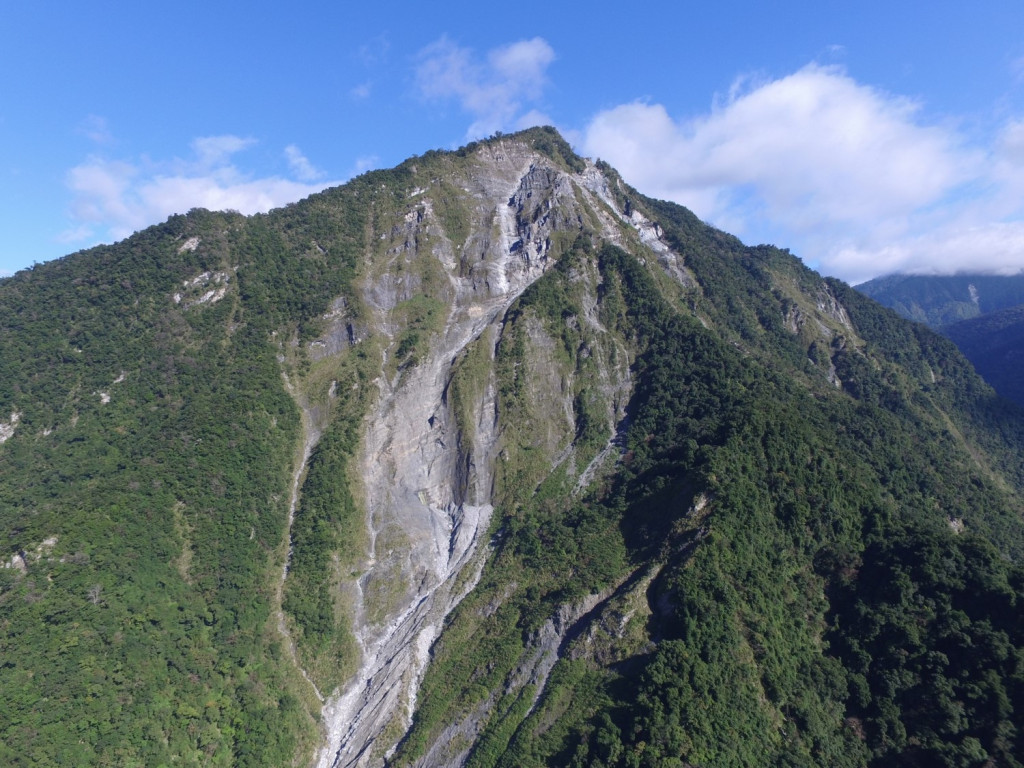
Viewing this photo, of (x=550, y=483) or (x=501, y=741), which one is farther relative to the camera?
(x=550, y=483)

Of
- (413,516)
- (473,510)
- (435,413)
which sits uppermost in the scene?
(435,413)

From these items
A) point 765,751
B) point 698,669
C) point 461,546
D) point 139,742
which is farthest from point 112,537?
point 765,751

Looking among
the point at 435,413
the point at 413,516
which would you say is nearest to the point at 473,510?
the point at 413,516

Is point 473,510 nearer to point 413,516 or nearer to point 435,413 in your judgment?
point 413,516

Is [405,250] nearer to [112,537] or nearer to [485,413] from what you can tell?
[485,413]

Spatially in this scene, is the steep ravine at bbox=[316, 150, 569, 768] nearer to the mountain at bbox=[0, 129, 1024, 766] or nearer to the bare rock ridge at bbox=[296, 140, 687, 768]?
the bare rock ridge at bbox=[296, 140, 687, 768]

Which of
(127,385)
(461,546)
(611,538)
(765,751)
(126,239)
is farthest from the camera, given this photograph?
(126,239)

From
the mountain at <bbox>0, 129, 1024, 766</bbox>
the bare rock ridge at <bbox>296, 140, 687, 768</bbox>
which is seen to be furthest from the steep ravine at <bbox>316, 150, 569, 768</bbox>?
the mountain at <bbox>0, 129, 1024, 766</bbox>

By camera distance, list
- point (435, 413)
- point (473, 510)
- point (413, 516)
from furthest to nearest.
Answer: point (435, 413) < point (473, 510) < point (413, 516)
